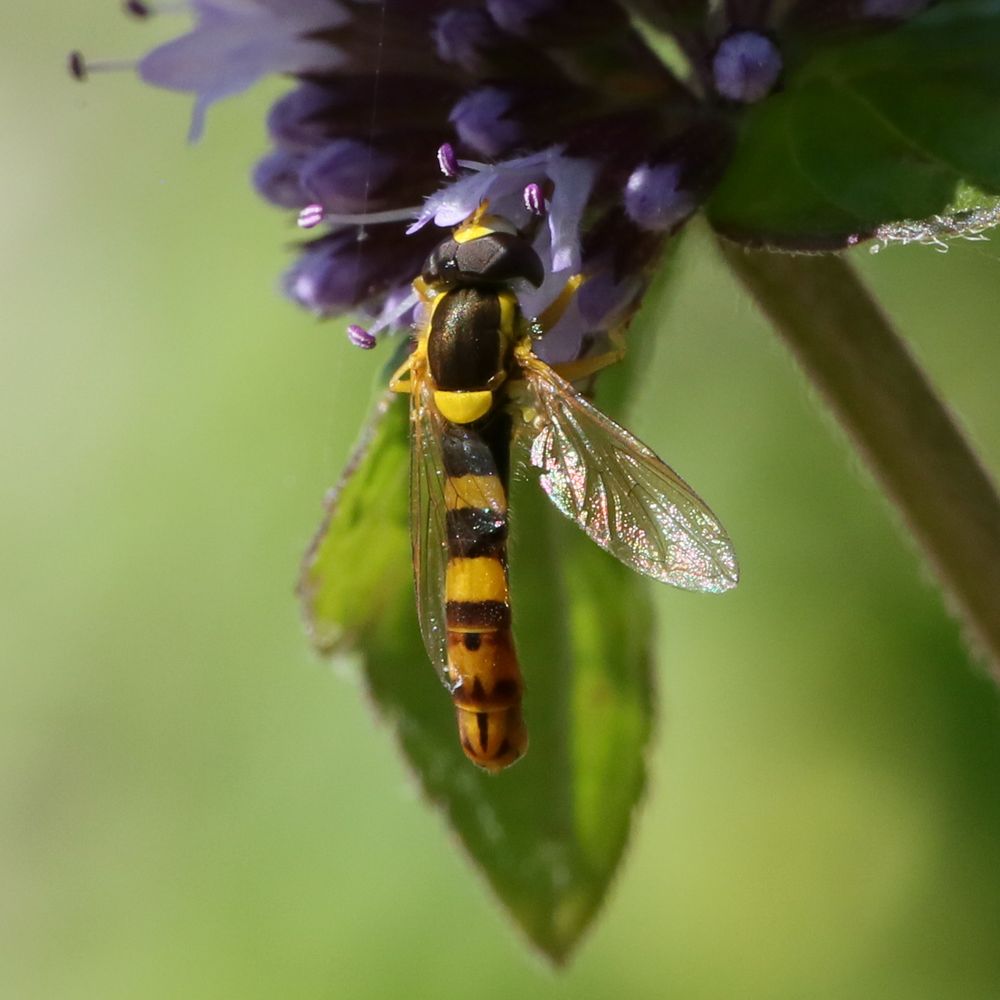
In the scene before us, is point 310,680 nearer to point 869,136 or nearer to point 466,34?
point 466,34

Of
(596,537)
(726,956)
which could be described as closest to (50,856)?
(726,956)

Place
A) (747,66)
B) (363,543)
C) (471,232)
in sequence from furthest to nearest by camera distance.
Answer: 1. (363,543)
2. (471,232)
3. (747,66)

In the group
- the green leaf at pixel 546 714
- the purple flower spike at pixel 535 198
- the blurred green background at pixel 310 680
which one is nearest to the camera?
the purple flower spike at pixel 535 198

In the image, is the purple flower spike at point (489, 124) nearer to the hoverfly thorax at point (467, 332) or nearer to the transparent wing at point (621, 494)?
the hoverfly thorax at point (467, 332)

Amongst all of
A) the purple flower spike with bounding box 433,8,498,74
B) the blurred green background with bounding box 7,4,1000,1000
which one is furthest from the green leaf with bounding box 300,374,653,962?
the purple flower spike with bounding box 433,8,498,74

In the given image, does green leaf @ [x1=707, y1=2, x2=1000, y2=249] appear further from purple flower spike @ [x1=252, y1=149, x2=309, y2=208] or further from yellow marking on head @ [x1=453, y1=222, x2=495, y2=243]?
purple flower spike @ [x1=252, y1=149, x2=309, y2=208]

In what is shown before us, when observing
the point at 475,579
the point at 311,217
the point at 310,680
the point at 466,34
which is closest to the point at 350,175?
the point at 311,217

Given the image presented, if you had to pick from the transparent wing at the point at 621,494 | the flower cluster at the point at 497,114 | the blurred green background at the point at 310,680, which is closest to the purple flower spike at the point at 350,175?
the flower cluster at the point at 497,114
